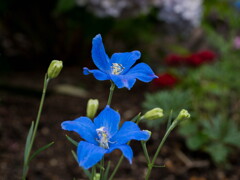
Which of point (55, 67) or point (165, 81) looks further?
point (165, 81)

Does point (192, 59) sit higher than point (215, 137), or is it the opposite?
point (192, 59)

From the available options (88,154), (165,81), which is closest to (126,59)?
(88,154)

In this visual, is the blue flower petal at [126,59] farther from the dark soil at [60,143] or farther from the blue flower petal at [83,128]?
the dark soil at [60,143]

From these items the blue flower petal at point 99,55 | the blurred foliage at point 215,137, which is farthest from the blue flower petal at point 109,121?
the blurred foliage at point 215,137

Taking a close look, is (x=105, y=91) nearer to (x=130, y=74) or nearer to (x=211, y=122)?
(x=211, y=122)

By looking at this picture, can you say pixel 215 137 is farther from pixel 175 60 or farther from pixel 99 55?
pixel 99 55

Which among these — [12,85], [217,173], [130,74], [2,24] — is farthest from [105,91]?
[130,74]

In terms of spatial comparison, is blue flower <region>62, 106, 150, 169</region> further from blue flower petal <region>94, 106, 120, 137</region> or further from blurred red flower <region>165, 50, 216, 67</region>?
blurred red flower <region>165, 50, 216, 67</region>
